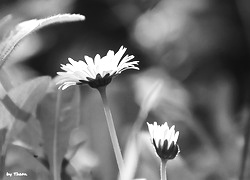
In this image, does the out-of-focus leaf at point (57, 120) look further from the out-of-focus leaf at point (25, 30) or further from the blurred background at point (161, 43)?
the blurred background at point (161, 43)

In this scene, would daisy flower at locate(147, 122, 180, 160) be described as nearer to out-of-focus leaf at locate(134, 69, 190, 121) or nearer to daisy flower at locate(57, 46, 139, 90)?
daisy flower at locate(57, 46, 139, 90)

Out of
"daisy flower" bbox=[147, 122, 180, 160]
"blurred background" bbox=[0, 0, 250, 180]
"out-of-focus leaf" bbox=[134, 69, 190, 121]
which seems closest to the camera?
"daisy flower" bbox=[147, 122, 180, 160]

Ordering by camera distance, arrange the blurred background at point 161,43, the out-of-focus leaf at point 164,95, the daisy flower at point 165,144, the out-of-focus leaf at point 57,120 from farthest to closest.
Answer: the blurred background at point 161,43 → the out-of-focus leaf at point 164,95 → the out-of-focus leaf at point 57,120 → the daisy flower at point 165,144

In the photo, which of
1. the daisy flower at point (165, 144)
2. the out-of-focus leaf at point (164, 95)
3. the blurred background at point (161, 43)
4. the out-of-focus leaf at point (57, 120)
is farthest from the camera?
the blurred background at point (161, 43)

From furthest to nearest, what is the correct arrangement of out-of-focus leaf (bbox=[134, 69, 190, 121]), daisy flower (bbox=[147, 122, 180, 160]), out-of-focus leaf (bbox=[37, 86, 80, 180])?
out-of-focus leaf (bbox=[134, 69, 190, 121]) → out-of-focus leaf (bbox=[37, 86, 80, 180]) → daisy flower (bbox=[147, 122, 180, 160])

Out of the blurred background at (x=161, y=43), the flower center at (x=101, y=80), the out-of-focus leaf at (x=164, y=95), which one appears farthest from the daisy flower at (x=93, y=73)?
the blurred background at (x=161, y=43)

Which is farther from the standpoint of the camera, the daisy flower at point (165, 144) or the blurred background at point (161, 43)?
the blurred background at point (161, 43)

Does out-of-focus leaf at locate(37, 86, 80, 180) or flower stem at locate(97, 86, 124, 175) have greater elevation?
A: out-of-focus leaf at locate(37, 86, 80, 180)

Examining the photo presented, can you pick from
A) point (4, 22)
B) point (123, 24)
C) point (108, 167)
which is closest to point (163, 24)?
point (123, 24)

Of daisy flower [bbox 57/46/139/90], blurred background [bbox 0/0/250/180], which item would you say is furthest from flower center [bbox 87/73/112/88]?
blurred background [bbox 0/0/250/180]
